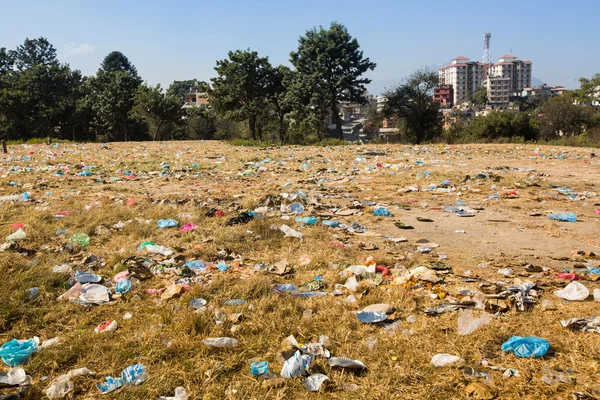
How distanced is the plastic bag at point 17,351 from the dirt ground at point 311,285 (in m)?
0.10

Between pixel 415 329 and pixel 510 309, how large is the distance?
59 cm

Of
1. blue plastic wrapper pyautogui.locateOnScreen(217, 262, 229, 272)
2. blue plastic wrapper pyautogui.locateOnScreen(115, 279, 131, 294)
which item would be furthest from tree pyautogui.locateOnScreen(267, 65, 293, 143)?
blue plastic wrapper pyautogui.locateOnScreen(115, 279, 131, 294)

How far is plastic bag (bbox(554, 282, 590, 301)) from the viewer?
2.50 meters

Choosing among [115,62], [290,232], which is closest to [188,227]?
[290,232]

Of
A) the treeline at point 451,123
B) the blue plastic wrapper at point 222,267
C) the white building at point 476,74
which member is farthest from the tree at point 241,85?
the white building at point 476,74

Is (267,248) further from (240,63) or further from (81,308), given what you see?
(240,63)

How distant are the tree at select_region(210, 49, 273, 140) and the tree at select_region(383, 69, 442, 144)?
22.4 ft

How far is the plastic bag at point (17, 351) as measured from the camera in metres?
1.92

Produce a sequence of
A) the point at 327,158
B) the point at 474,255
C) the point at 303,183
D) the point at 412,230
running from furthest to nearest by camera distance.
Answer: the point at 327,158
the point at 303,183
the point at 412,230
the point at 474,255

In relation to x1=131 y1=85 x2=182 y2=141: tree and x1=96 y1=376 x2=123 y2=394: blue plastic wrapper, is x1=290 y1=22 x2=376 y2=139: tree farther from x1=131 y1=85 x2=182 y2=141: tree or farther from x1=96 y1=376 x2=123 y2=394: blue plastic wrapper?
x1=96 y1=376 x2=123 y2=394: blue plastic wrapper

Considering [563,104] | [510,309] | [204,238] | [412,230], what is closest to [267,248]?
[204,238]

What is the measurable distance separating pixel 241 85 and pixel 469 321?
19.7 m

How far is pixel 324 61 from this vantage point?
68.7 feet

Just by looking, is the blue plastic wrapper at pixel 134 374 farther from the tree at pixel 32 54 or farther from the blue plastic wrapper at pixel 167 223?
the tree at pixel 32 54
